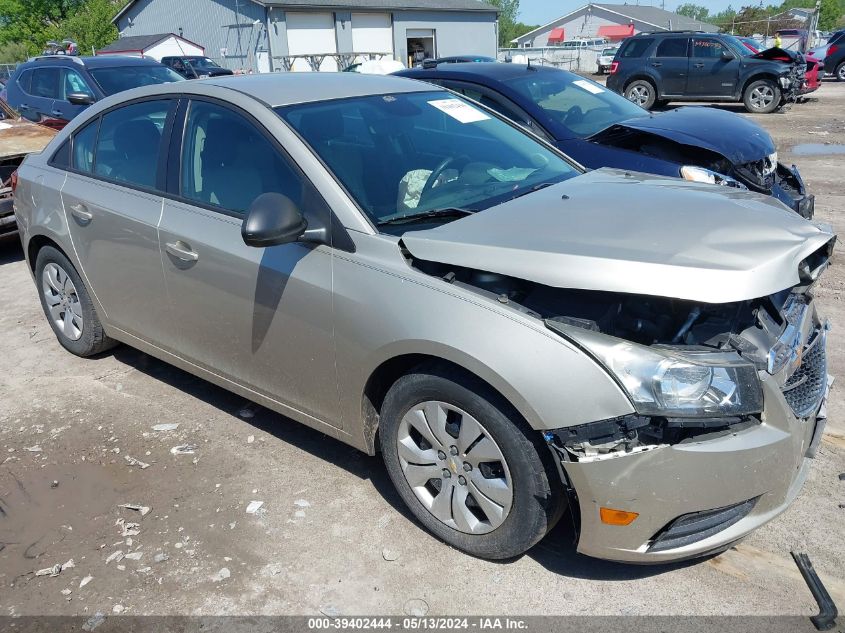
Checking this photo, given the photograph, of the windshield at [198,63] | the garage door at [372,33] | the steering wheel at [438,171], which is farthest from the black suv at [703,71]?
the garage door at [372,33]

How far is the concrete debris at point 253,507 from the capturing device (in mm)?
3359

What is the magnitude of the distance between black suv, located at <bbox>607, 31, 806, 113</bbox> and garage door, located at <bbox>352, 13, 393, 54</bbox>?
25.0 meters

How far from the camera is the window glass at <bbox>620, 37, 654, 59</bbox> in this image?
18922 millimetres

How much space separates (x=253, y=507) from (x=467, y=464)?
1.14m

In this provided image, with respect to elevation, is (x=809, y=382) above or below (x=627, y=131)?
below

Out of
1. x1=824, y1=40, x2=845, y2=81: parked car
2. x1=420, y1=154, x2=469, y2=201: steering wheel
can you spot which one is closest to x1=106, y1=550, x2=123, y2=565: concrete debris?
x1=420, y1=154, x2=469, y2=201: steering wheel

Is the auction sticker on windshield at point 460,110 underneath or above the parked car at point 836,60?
above

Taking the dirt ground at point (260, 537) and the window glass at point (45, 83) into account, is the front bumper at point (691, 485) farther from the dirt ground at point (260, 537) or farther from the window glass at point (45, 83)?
the window glass at point (45, 83)

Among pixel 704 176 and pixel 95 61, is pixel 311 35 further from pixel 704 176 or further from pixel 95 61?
pixel 704 176

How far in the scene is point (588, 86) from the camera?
721cm

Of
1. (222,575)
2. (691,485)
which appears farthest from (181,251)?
(691,485)

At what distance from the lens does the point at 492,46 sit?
169 feet

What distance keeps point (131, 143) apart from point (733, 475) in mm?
3454

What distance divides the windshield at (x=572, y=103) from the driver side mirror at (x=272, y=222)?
380 cm
